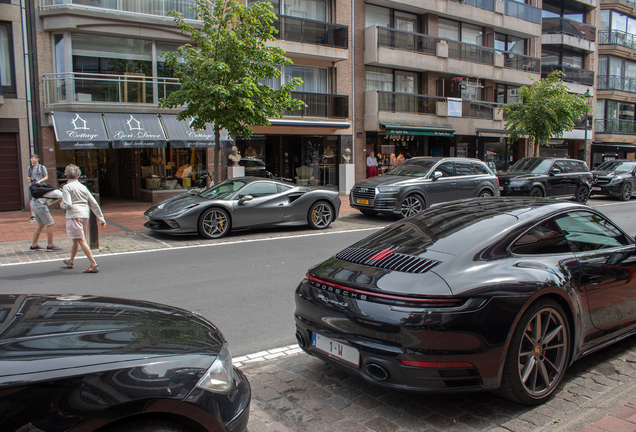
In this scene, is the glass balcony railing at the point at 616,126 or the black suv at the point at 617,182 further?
the glass balcony railing at the point at 616,126

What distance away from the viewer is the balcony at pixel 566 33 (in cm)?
3397

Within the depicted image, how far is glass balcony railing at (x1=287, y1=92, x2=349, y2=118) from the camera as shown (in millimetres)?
21656

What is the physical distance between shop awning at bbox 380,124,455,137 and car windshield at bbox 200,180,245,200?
13.4m

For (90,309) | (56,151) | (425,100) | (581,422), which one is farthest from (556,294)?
(425,100)

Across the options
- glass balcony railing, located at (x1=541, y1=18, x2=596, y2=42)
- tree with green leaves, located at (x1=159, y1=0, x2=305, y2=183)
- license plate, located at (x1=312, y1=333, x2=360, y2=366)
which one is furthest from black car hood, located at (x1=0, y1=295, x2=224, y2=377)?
glass balcony railing, located at (x1=541, y1=18, x2=596, y2=42)

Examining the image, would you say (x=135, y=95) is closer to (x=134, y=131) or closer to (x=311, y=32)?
(x=134, y=131)

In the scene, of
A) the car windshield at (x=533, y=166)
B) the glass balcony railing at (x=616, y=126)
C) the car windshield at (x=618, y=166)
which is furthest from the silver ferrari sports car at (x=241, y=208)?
the glass balcony railing at (x=616, y=126)

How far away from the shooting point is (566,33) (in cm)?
3453

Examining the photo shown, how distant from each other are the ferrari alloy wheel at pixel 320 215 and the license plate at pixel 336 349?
892cm

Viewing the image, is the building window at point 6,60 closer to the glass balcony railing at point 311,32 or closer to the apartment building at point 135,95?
the apartment building at point 135,95

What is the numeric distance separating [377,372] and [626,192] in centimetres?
2296

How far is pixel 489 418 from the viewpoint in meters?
3.36

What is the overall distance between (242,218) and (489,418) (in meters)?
8.68

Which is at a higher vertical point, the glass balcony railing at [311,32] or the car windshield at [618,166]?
the glass balcony railing at [311,32]
